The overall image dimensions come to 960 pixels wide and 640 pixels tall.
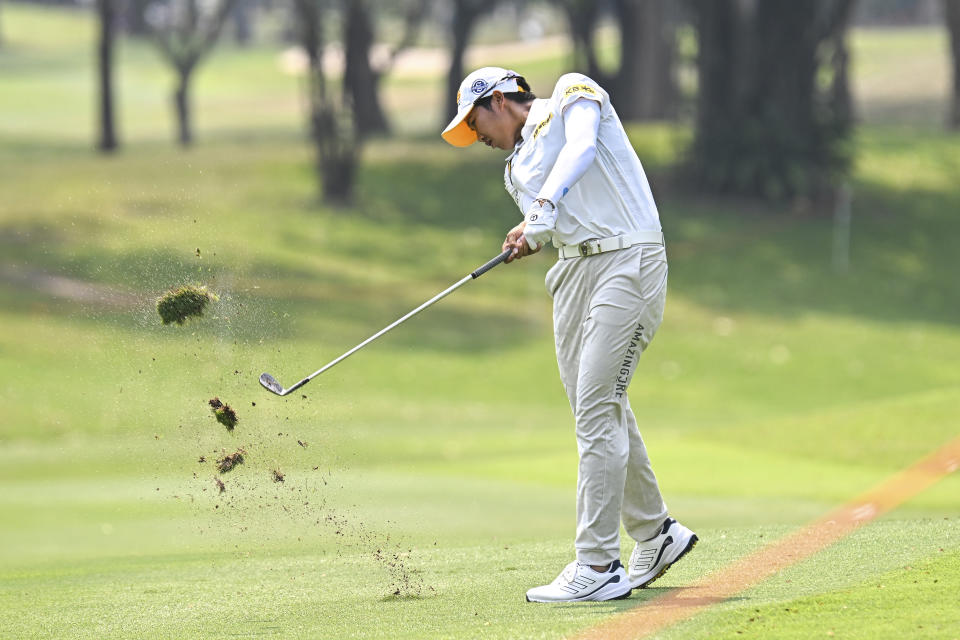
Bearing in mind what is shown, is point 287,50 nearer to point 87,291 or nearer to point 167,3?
point 167,3

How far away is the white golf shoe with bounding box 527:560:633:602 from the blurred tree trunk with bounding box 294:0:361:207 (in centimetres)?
2166

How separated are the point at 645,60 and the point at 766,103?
32.8ft

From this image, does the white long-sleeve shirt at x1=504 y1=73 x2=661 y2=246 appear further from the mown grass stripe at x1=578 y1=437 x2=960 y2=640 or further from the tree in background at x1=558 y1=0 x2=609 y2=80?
the tree in background at x1=558 y1=0 x2=609 y2=80

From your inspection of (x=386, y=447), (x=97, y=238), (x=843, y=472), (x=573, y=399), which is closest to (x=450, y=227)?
(x=97, y=238)

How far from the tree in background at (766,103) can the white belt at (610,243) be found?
75.6 feet

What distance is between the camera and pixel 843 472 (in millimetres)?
12523

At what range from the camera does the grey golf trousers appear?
6.02m

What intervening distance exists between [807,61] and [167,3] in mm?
36189

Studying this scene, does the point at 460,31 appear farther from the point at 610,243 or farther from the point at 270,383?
the point at 610,243

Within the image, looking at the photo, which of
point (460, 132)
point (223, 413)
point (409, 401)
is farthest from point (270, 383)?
point (409, 401)

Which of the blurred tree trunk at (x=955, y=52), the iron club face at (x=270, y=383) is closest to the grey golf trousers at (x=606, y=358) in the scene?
the iron club face at (x=270, y=383)

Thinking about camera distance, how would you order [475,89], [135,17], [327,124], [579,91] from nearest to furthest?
[579,91], [475,89], [327,124], [135,17]

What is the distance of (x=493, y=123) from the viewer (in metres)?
6.26

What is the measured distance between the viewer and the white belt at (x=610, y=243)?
602 cm
